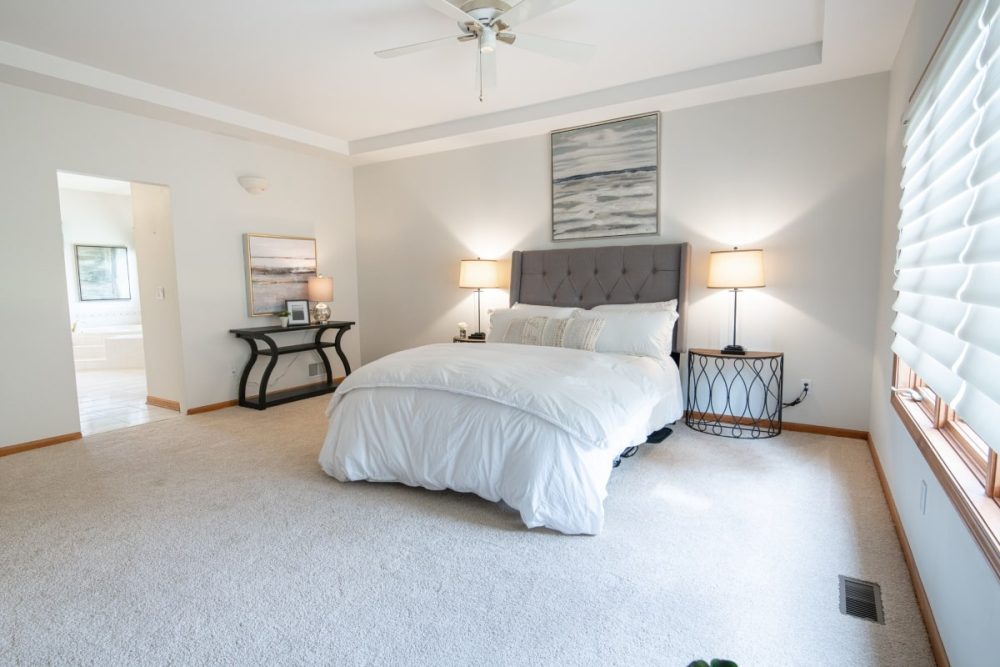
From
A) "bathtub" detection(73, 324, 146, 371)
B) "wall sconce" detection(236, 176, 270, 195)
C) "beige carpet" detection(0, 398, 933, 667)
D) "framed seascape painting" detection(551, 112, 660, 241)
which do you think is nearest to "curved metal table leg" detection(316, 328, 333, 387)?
"wall sconce" detection(236, 176, 270, 195)

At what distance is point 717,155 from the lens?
13.4 feet

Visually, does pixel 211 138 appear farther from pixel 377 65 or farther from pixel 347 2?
pixel 347 2

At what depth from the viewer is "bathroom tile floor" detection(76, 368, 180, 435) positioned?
4.55 meters

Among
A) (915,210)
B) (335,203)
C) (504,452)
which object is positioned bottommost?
(504,452)

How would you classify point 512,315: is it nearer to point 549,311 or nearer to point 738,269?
point 549,311

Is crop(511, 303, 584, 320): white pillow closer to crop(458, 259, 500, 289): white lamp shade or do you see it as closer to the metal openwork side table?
crop(458, 259, 500, 289): white lamp shade

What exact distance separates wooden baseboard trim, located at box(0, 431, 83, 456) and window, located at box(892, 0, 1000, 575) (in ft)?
17.5

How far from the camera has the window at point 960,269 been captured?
125cm

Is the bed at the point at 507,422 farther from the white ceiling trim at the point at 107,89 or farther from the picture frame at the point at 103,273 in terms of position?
the picture frame at the point at 103,273

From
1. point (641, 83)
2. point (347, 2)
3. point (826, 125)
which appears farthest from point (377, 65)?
point (826, 125)

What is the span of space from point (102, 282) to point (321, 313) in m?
5.03

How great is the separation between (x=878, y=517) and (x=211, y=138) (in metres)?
5.82

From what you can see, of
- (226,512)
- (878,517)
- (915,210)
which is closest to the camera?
(915,210)

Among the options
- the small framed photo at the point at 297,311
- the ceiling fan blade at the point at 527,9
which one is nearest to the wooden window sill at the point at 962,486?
the ceiling fan blade at the point at 527,9
